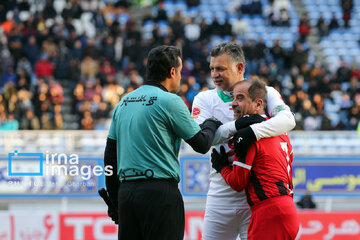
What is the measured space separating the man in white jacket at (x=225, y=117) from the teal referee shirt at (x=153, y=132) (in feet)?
1.44

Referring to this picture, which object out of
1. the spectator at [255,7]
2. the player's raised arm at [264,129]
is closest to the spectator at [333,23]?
the spectator at [255,7]

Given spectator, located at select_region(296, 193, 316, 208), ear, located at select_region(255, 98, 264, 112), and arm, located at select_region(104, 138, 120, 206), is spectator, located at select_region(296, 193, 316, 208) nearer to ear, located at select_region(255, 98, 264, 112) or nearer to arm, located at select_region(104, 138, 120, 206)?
ear, located at select_region(255, 98, 264, 112)

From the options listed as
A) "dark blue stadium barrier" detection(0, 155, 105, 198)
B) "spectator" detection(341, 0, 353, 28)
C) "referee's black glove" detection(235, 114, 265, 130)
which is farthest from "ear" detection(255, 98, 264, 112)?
"spectator" detection(341, 0, 353, 28)

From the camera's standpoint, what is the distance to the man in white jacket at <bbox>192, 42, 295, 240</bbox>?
4395 mm

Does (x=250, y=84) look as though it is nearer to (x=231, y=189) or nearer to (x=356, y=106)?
(x=231, y=189)

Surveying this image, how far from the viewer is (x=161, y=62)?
402cm

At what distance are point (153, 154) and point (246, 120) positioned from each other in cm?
69

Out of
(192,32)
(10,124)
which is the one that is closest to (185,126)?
(10,124)

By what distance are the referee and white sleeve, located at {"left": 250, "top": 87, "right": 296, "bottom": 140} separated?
33 cm

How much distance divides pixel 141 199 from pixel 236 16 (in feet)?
60.2

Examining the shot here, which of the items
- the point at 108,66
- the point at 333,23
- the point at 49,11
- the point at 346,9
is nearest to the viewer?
the point at 108,66

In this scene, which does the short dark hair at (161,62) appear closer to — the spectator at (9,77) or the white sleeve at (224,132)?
the white sleeve at (224,132)

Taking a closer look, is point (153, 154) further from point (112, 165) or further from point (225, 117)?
point (225, 117)

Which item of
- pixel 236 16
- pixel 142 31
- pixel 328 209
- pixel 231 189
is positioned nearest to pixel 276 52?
pixel 236 16
